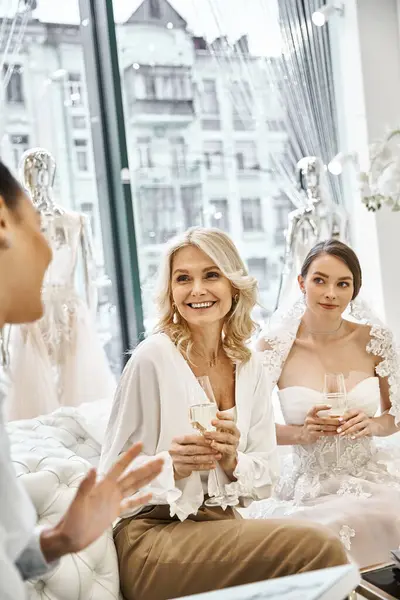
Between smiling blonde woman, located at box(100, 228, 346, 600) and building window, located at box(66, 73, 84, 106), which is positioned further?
building window, located at box(66, 73, 84, 106)

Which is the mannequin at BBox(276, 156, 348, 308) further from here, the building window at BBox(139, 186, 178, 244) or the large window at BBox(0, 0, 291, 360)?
the building window at BBox(139, 186, 178, 244)

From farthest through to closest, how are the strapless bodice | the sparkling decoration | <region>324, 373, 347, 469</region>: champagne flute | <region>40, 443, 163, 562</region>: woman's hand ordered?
1. the strapless bodice
2. the sparkling decoration
3. <region>324, 373, 347, 469</region>: champagne flute
4. <region>40, 443, 163, 562</region>: woman's hand

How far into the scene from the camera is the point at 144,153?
579cm

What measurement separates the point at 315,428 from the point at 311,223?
2.23 metres

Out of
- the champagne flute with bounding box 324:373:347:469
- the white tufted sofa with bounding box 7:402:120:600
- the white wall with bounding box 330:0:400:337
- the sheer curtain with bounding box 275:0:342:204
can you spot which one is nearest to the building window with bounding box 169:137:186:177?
the sheer curtain with bounding box 275:0:342:204

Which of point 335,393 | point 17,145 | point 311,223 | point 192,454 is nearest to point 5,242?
point 192,454

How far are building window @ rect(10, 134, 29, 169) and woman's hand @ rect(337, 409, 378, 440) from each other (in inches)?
122

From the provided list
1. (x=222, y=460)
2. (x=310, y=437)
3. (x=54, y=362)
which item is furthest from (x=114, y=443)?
(x=54, y=362)

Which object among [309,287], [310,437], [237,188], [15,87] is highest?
[15,87]

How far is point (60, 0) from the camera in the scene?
18.3ft

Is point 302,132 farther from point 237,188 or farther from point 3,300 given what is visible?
point 3,300

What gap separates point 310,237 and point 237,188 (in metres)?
1.10

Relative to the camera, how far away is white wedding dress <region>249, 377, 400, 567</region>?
296 centimetres

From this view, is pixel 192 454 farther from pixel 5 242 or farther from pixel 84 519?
pixel 5 242
